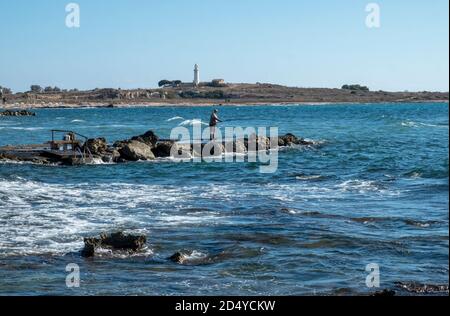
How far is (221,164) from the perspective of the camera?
3173 centimetres

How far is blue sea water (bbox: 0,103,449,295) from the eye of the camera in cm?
1148

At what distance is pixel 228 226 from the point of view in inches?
635

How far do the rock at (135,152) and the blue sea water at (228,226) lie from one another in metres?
2.96

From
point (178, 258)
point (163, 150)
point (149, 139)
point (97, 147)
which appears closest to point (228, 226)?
point (178, 258)

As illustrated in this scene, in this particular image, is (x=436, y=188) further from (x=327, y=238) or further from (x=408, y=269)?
(x=408, y=269)

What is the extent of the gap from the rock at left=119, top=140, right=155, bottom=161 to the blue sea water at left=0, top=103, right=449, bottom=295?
2.96 metres

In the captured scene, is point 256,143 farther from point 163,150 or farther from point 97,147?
point 97,147

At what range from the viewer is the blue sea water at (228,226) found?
11.5m

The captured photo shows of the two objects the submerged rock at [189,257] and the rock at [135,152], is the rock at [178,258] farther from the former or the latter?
the rock at [135,152]

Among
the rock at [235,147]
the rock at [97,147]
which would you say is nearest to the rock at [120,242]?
the rock at [97,147]
